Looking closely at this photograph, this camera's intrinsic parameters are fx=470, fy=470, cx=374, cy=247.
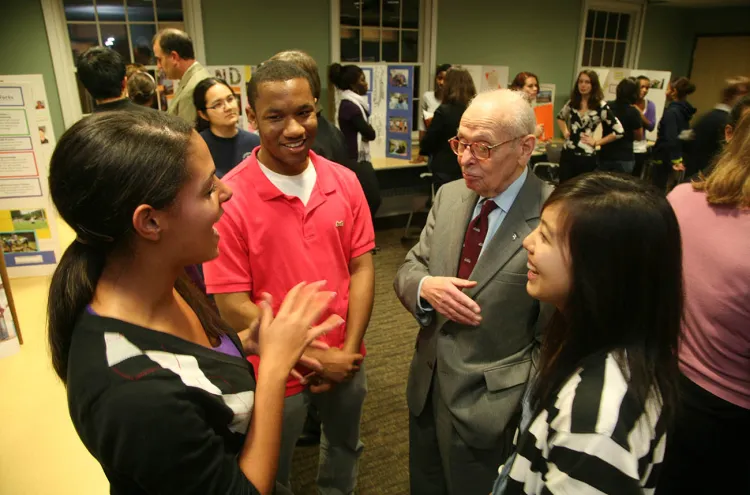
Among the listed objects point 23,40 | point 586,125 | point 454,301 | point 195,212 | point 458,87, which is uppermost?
point 23,40

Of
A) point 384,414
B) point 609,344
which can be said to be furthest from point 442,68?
point 609,344

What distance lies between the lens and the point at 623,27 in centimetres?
755

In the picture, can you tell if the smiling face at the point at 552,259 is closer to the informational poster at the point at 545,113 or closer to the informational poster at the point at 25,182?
the informational poster at the point at 25,182

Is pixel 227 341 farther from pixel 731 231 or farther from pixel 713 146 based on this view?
pixel 713 146

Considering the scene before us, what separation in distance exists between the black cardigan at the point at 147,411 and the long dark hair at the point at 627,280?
2.02 ft

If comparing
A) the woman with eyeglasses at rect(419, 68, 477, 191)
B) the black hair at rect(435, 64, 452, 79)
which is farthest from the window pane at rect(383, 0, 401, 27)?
the woman with eyeglasses at rect(419, 68, 477, 191)

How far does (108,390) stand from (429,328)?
0.96 m

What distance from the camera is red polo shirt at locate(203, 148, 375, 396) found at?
1408 millimetres

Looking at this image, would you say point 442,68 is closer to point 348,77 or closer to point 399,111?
point 399,111

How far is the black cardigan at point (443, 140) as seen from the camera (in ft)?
12.7

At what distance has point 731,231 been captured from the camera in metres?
1.24

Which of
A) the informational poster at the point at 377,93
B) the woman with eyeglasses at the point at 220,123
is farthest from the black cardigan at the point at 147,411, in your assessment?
the informational poster at the point at 377,93

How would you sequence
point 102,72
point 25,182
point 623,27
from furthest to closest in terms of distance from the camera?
point 623,27 → point 102,72 → point 25,182

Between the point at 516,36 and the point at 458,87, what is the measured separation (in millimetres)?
3275
